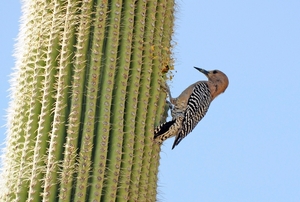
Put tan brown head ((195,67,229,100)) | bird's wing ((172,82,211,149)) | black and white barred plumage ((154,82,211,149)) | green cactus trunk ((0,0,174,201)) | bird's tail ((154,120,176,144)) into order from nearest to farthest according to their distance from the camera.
Result: green cactus trunk ((0,0,174,201)) < bird's tail ((154,120,176,144)) < black and white barred plumage ((154,82,211,149)) < bird's wing ((172,82,211,149)) < tan brown head ((195,67,229,100))

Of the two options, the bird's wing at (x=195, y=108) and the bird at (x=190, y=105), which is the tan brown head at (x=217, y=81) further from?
the bird's wing at (x=195, y=108)

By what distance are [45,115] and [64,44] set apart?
53 cm

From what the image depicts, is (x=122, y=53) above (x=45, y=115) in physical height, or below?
above

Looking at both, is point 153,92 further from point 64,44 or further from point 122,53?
point 64,44

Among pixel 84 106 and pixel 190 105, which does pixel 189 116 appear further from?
pixel 84 106

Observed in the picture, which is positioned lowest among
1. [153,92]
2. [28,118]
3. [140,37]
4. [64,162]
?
[64,162]

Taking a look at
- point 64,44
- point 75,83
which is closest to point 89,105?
point 75,83

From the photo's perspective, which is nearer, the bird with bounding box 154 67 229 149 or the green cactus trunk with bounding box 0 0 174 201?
the green cactus trunk with bounding box 0 0 174 201

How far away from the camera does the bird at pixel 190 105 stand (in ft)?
18.2

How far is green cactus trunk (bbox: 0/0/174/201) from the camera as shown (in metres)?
4.49

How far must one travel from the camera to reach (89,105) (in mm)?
4539

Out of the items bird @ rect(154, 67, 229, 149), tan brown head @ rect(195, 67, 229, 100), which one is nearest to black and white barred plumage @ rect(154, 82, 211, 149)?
bird @ rect(154, 67, 229, 149)

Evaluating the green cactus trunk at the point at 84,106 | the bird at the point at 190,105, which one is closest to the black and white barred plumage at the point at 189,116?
the bird at the point at 190,105

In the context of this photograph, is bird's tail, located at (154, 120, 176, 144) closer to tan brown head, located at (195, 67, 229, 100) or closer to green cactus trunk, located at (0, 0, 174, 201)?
green cactus trunk, located at (0, 0, 174, 201)
